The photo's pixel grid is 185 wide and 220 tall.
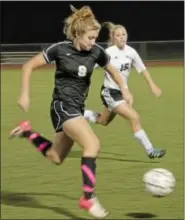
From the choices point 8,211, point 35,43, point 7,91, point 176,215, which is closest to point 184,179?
point 176,215

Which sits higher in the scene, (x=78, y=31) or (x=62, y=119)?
(x=78, y=31)

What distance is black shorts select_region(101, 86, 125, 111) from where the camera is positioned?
30.8 feet

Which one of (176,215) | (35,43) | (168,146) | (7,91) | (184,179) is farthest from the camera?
(35,43)

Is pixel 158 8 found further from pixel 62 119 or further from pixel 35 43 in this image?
pixel 62 119

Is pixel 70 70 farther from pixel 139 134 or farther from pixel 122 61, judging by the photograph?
pixel 122 61

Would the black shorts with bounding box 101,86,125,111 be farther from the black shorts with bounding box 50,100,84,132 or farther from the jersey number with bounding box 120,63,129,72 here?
the black shorts with bounding box 50,100,84,132

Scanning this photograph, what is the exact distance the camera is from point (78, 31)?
6434mm

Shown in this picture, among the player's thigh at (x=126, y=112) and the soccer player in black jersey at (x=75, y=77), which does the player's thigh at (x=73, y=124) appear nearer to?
the soccer player in black jersey at (x=75, y=77)

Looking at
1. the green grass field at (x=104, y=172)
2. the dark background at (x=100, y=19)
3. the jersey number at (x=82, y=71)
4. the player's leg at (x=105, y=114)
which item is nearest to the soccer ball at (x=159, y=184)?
the green grass field at (x=104, y=172)

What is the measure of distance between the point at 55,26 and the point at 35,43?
54.1 inches

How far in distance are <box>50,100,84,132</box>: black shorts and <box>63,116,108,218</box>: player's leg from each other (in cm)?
5

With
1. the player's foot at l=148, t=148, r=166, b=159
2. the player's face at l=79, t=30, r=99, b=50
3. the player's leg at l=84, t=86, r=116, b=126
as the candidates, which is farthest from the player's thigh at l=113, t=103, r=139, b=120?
the player's face at l=79, t=30, r=99, b=50

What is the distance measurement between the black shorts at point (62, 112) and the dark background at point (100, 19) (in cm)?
2610

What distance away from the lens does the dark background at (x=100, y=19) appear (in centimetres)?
3272
